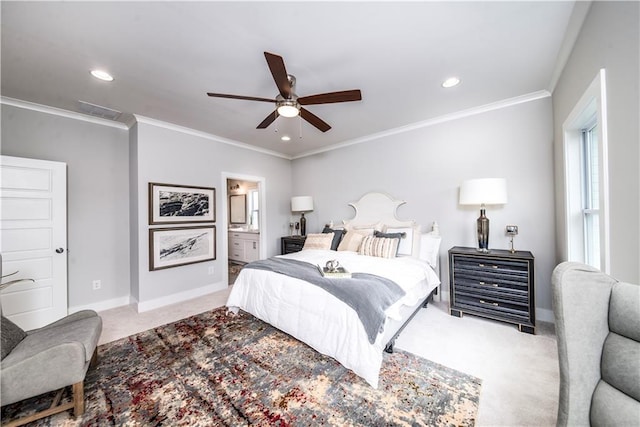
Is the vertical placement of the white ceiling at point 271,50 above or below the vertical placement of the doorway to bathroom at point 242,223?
above

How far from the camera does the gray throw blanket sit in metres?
1.86

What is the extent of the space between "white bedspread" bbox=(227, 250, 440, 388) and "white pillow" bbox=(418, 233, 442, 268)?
8.7 inches

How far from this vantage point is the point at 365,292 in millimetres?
1990

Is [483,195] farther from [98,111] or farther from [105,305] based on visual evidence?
[105,305]

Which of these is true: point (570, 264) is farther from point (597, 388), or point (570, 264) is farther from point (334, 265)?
point (334, 265)

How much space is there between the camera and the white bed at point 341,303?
188 centimetres

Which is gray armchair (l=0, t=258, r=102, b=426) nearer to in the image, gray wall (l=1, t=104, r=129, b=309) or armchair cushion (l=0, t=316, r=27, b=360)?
armchair cushion (l=0, t=316, r=27, b=360)

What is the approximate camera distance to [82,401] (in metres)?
1.59

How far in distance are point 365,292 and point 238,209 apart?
547 centimetres

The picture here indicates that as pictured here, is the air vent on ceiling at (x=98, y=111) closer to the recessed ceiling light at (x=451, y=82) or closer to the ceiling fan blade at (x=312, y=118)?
the ceiling fan blade at (x=312, y=118)

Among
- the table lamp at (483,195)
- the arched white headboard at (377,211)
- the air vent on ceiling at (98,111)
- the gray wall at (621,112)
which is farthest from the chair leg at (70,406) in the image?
the table lamp at (483,195)

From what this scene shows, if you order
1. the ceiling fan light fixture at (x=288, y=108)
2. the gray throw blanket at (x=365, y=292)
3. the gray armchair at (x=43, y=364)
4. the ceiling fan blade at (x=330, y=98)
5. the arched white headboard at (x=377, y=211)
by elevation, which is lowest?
the gray armchair at (x=43, y=364)

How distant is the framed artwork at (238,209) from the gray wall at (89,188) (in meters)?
3.05

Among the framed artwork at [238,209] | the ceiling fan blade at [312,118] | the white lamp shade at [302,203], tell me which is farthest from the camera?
the framed artwork at [238,209]
